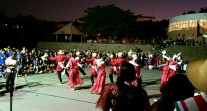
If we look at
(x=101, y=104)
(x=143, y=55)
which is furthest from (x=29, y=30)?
(x=101, y=104)

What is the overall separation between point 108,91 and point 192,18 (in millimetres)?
57226

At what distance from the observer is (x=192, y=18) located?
192ft

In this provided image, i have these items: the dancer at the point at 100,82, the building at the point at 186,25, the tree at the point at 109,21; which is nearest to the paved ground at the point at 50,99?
the dancer at the point at 100,82

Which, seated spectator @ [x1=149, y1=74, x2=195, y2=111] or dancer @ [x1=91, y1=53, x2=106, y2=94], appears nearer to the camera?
seated spectator @ [x1=149, y1=74, x2=195, y2=111]

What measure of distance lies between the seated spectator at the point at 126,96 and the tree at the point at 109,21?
5336 cm

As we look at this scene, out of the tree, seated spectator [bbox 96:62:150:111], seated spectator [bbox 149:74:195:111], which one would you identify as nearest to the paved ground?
seated spectator [bbox 96:62:150:111]

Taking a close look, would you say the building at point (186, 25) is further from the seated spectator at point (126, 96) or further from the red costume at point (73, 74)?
the seated spectator at point (126, 96)

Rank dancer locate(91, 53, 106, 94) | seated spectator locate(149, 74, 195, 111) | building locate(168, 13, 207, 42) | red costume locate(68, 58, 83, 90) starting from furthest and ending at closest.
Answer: building locate(168, 13, 207, 42)
red costume locate(68, 58, 83, 90)
dancer locate(91, 53, 106, 94)
seated spectator locate(149, 74, 195, 111)

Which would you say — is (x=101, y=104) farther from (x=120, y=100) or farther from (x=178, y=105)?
(x=178, y=105)

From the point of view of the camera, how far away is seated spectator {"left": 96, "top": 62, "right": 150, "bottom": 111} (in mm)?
4160

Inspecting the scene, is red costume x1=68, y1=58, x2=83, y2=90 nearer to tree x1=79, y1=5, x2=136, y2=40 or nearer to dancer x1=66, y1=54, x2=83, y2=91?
dancer x1=66, y1=54, x2=83, y2=91

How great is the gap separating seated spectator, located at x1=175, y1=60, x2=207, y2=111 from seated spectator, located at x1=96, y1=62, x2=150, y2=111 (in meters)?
1.59

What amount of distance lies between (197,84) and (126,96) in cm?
186

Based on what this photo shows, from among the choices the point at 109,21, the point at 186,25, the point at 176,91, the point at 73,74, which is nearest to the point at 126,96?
the point at 176,91
